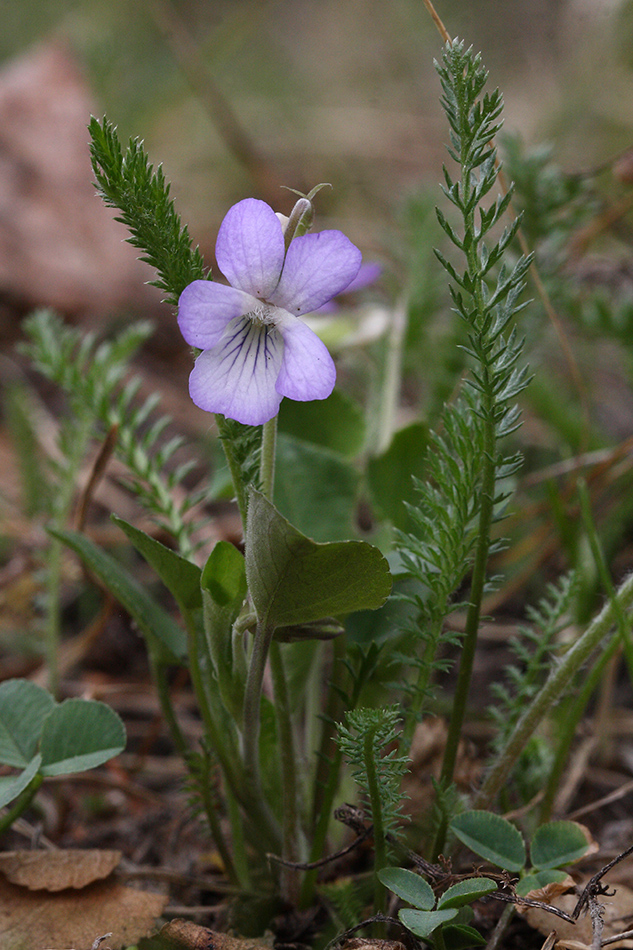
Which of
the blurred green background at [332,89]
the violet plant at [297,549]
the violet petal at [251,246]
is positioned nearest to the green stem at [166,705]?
the violet plant at [297,549]

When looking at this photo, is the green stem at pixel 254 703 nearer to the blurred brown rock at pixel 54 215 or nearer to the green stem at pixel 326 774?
the green stem at pixel 326 774

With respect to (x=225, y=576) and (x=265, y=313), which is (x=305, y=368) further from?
(x=225, y=576)

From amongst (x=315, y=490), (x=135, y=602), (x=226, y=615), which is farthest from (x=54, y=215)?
(x=226, y=615)

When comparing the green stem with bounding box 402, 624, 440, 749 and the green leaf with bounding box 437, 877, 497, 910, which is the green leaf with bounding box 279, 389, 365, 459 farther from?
the green leaf with bounding box 437, 877, 497, 910

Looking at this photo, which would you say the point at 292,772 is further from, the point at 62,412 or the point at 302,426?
the point at 62,412

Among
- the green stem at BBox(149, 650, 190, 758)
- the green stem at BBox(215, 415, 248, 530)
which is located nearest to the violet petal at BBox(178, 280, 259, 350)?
the green stem at BBox(215, 415, 248, 530)
